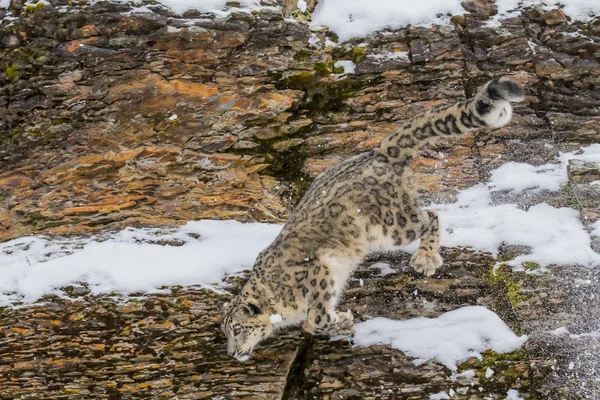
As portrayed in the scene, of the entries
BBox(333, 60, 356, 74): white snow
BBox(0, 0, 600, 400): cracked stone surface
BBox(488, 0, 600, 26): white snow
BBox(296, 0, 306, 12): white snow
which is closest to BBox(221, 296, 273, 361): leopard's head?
BBox(0, 0, 600, 400): cracked stone surface

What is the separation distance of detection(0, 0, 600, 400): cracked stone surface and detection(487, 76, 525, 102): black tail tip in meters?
2.10

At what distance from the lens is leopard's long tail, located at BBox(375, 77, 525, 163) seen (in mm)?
6379

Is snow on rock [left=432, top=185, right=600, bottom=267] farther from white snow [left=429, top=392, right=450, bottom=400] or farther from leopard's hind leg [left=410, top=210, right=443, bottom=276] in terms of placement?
white snow [left=429, top=392, right=450, bottom=400]

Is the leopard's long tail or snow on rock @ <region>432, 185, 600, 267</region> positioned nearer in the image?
the leopard's long tail

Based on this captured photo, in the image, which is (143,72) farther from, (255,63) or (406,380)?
(406,380)

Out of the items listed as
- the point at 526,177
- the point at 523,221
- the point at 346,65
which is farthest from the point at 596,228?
the point at 346,65

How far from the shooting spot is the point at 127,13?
11.0 meters

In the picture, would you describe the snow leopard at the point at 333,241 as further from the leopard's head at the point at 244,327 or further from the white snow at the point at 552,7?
the white snow at the point at 552,7

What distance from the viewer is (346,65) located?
420 inches

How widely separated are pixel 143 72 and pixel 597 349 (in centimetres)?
723

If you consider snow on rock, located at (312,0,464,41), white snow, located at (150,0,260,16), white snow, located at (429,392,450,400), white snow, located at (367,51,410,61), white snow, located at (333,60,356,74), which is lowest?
white snow, located at (429,392,450,400)

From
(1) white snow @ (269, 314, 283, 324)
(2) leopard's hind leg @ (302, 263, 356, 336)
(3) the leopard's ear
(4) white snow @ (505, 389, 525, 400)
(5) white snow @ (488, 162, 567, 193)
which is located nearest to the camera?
(4) white snow @ (505, 389, 525, 400)

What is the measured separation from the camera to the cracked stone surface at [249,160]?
6848 mm

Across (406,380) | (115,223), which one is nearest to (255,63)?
(115,223)
